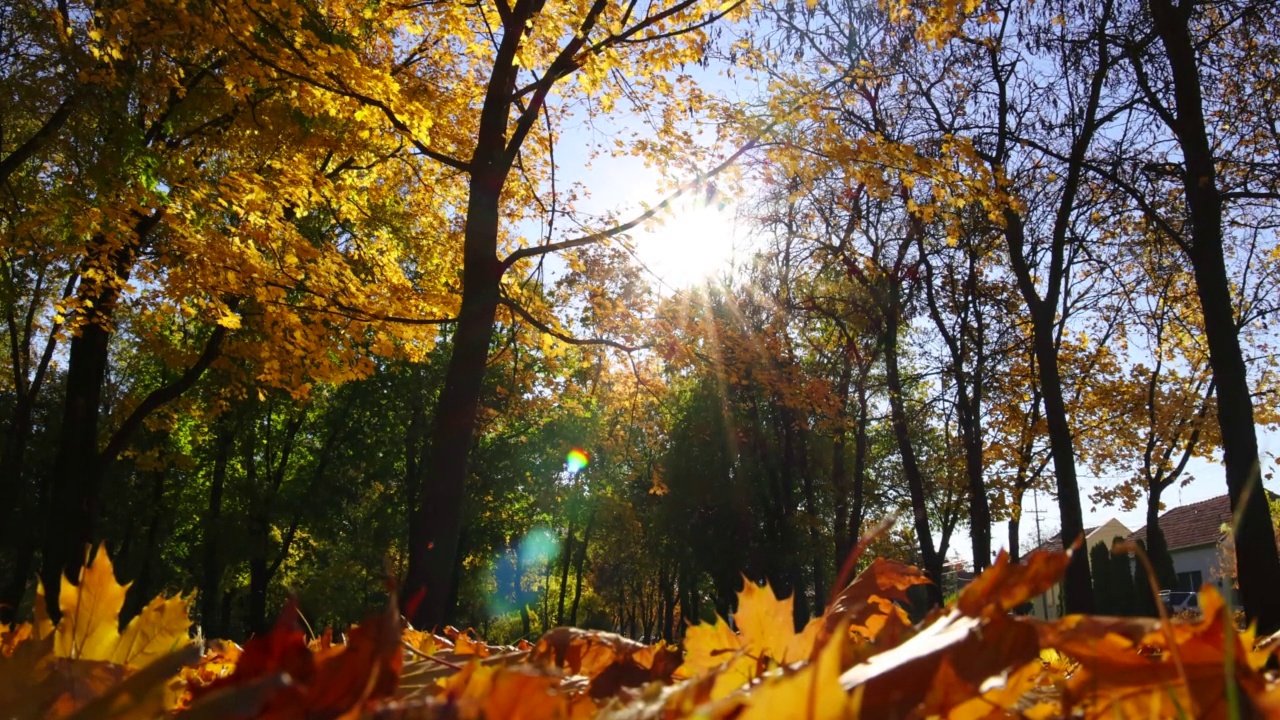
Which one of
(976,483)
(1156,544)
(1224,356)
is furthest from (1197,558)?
(1224,356)

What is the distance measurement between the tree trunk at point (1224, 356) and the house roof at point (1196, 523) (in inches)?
1506

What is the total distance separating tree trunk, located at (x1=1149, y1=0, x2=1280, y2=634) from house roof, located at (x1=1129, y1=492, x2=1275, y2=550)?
38257mm

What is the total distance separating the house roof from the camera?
42312 millimetres

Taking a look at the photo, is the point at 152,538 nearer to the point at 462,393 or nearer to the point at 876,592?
the point at 462,393

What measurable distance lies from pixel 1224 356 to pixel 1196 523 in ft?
144

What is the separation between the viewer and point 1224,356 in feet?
24.9

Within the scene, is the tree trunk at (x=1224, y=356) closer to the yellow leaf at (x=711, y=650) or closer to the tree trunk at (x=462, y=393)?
the tree trunk at (x=462, y=393)

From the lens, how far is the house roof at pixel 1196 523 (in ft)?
139

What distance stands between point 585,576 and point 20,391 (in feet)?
104

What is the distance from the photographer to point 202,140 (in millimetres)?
11906

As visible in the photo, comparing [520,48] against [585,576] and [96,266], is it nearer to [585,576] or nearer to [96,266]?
[96,266]

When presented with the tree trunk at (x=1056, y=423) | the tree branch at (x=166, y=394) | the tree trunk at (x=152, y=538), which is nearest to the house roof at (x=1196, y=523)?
the tree trunk at (x=1056, y=423)

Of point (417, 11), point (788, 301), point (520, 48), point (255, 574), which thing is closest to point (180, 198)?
point (417, 11)

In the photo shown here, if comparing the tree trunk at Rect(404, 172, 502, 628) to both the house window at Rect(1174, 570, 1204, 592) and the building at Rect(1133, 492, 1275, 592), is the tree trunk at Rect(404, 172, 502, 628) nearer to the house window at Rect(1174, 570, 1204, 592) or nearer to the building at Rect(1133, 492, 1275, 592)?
the building at Rect(1133, 492, 1275, 592)
